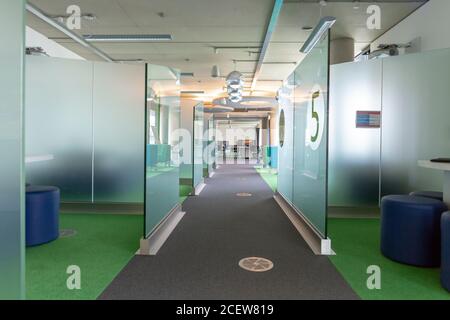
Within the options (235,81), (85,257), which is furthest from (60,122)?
(235,81)

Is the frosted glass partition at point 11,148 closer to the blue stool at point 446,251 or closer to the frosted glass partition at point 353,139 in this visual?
the blue stool at point 446,251

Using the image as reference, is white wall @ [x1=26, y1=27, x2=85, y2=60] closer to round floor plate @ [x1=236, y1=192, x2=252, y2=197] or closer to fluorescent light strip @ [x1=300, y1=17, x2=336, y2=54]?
round floor plate @ [x1=236, y1=192, x2=252, y2=197]

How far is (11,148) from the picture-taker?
1.69 metres

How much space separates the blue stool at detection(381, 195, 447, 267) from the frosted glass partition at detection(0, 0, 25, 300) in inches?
130

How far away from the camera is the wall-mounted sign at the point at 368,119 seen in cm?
541

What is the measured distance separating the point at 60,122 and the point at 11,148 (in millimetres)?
4242

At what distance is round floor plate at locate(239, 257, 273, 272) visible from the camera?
10.5 feet

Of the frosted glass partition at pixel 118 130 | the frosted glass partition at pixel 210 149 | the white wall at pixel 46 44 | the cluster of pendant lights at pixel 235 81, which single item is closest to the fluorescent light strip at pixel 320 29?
the cluster of pendant lights at pixel 235 81

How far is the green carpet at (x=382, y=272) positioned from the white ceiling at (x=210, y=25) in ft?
12.7

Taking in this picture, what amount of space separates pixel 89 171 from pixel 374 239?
459cm

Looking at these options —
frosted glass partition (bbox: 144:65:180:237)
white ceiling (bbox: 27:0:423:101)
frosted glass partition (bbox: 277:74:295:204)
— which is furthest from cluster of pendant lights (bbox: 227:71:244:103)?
frosted glass partition (bbox: 144:65:180:237)
